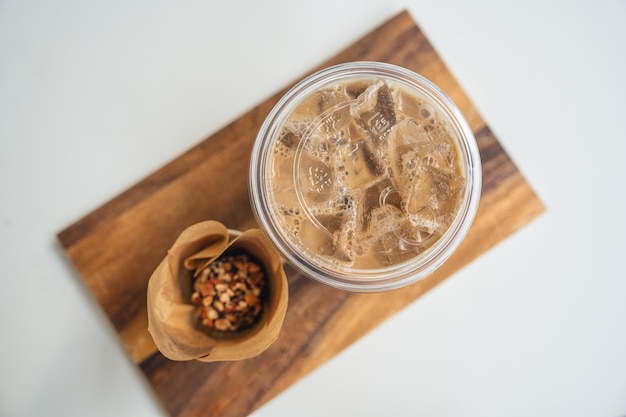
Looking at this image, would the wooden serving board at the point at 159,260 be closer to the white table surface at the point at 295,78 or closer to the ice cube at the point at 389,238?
the white table surface at the point at 295,78

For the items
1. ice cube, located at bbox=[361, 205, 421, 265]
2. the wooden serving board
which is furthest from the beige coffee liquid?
the wooden serving board

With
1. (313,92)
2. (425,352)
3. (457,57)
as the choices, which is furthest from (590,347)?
(313,92)

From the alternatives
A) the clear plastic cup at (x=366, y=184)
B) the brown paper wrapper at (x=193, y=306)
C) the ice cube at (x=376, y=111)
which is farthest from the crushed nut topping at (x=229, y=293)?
the ice cube at (x=376, y=111)

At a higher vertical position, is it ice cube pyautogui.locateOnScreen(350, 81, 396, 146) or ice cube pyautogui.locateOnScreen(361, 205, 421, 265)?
ice cube pyautogui.locateOnScreen(350, 81, 396, 146)

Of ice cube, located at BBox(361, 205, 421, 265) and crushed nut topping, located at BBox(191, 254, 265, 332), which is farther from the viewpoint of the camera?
crushed nut topping, located at BBox(191, 254, 265, 332)

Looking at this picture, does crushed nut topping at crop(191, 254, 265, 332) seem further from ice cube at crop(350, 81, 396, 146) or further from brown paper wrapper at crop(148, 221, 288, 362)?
ice cube at crop(350, 81, 396, 146)

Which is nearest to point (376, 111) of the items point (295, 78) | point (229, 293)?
point (295, 78)
